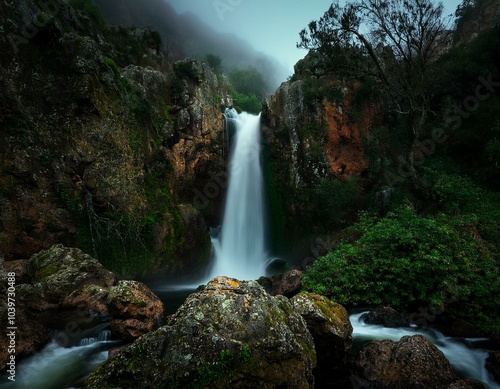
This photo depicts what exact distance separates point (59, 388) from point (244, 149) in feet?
60.4

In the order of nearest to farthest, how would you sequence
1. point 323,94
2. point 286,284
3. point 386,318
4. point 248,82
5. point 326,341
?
point 326,341 → point 386,318 → point 286,284 → point 323,94 → point 248,82

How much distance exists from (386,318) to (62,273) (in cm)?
930

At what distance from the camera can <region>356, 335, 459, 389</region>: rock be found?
15.5ft

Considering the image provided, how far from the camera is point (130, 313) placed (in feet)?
24.0

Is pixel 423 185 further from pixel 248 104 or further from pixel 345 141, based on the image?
pixel 248 104

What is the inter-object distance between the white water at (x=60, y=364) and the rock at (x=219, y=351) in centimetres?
365

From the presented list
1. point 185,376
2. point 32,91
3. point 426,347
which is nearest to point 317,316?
point 426,347

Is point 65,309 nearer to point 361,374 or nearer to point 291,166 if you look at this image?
point 361,374

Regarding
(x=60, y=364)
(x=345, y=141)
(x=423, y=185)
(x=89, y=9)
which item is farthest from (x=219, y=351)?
(x=89, y=9)

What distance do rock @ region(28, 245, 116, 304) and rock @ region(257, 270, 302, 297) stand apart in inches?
234

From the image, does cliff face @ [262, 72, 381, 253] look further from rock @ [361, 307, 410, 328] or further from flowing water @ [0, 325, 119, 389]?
flowing water @ [0, 325, 119, 389]

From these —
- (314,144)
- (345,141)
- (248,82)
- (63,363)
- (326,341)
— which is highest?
(248,82)

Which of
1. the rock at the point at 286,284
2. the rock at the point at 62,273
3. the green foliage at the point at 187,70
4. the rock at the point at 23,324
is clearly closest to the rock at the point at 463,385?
the rock at the point at 286,284

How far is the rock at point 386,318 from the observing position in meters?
7.77
